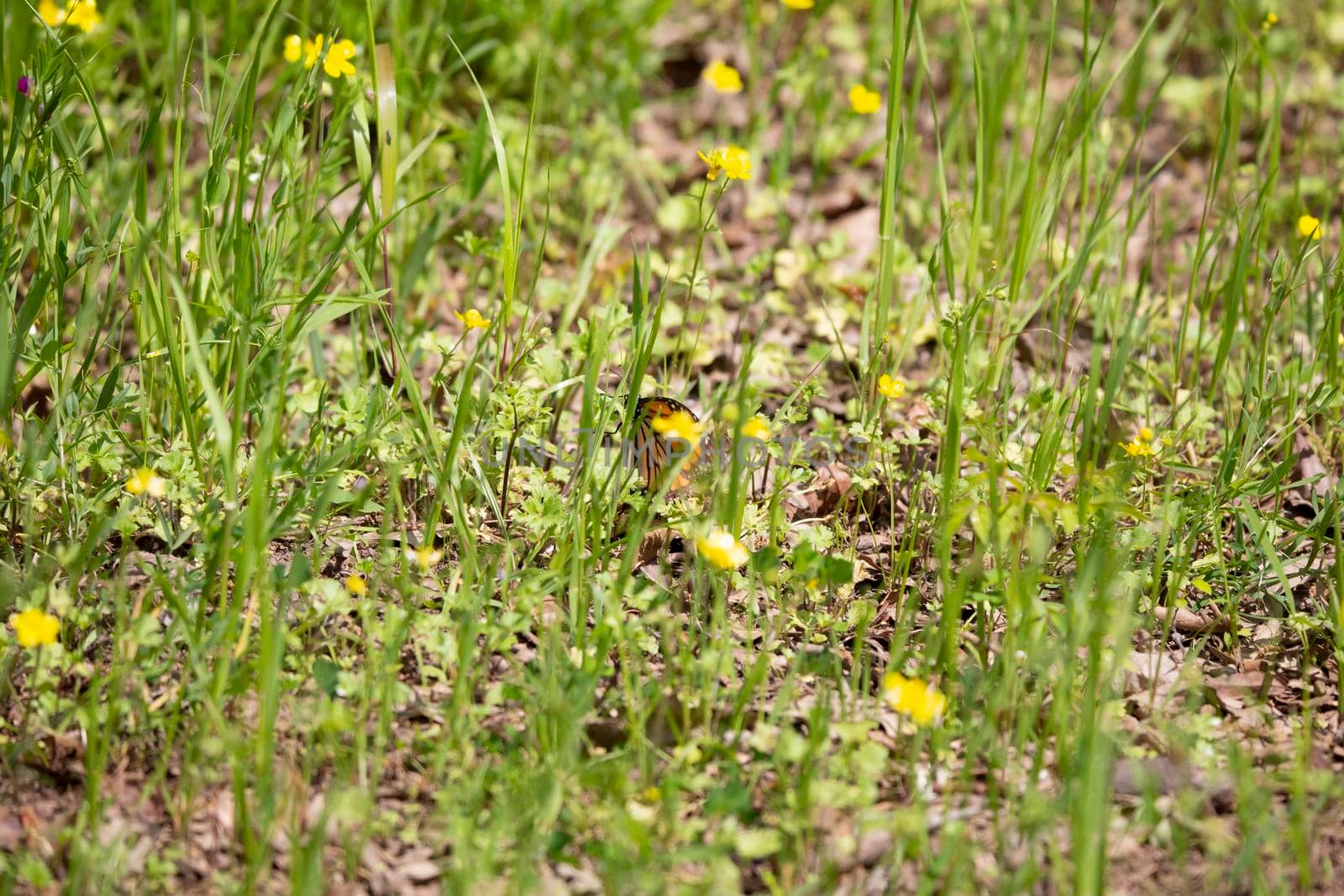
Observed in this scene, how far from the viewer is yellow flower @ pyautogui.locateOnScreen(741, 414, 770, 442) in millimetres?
1885

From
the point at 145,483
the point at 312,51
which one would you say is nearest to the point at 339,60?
the point at 312,51

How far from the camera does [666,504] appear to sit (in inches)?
90.4

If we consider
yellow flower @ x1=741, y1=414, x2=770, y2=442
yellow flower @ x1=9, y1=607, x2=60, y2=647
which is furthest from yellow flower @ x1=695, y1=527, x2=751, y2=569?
yellow flower @ x1=9, y1=607, x2=60, y2=647

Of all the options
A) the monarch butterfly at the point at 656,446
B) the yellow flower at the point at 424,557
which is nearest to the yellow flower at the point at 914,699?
the monarch butterfly at the point at 656,446

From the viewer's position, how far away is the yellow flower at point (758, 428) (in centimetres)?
188

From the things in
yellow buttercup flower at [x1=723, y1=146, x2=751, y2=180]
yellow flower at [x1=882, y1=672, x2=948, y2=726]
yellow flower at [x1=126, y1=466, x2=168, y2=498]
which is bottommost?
yellow flower at [x1=882, y1=672, x2=948, y2=726]

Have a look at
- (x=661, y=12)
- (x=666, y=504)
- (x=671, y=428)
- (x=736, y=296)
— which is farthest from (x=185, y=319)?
(x=661, y=12)

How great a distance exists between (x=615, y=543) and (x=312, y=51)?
1135mm

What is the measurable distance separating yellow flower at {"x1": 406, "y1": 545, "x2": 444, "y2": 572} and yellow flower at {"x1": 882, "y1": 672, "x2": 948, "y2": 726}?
745 millimetres

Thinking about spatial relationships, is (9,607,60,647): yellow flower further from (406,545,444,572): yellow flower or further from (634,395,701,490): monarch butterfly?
(634,395,701,490): monarch butterfly

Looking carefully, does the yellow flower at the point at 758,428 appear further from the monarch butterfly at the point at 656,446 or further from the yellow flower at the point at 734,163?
the yellow flower at the point at 734,163

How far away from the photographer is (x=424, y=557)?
192 cm

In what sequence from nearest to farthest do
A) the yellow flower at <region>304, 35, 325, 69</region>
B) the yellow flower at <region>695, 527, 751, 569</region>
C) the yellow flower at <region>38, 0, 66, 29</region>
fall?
1. the yellow flower at <region>695, 527, 751, 569</region>
2. the yellow flower at <region>304, 35, 325, 69</region>
3. the yellow flower at <region>38, 0, 66, 29</region>

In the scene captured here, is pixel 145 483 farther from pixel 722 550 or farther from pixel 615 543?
pixel 722 550
